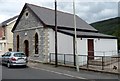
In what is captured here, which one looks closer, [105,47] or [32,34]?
[32,34]

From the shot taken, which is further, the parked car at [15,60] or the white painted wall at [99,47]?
the white painted wall at [99,47]

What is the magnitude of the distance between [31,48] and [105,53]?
29.9 ft

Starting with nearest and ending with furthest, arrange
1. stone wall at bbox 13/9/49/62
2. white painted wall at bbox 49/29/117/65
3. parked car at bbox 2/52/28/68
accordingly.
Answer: parked car at bbox 2/52/28/68
white painted wall at bbox 49/29/117/65
stone wall at bbox 13/9/49/62

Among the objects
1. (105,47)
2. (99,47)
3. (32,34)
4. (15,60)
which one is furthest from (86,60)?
(32,34)

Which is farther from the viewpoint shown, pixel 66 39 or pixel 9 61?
pixel 66 39

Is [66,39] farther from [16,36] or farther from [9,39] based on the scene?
[9,39]

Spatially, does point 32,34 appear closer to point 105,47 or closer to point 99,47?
point 99,47

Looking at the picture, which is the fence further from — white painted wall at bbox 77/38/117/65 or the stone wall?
the stone wall

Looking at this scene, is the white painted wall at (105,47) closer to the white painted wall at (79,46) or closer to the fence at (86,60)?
the white painted wall at (79,46)

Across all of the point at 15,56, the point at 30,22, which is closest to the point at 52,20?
the point at 30,22

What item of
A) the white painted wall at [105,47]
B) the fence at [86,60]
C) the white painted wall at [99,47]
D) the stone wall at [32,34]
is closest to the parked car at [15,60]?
the fence at [86,60]

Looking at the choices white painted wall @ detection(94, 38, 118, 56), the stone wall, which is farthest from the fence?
white painted wall @ detection(94, 38, 118, 56)

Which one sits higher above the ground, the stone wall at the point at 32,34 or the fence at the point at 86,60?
the stone wall at the point at 32,34

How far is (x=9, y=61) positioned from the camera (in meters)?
20.8
